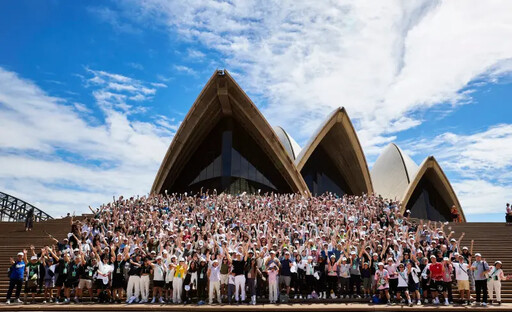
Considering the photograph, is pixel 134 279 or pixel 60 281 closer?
pixel 134 279

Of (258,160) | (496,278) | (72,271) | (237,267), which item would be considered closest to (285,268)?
(237,267)

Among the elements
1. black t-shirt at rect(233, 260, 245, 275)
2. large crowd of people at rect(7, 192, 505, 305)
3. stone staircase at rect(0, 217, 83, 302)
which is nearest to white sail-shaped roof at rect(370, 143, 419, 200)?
large crowd of people at rect(7, 192, 505, 305)

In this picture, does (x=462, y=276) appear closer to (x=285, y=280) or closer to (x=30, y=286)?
(x=285, y=280)

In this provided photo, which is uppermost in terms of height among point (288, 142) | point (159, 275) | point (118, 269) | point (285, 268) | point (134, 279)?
point (288, 142)

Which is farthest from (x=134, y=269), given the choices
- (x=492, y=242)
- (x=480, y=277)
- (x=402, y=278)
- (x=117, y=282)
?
(x=492, y=242)

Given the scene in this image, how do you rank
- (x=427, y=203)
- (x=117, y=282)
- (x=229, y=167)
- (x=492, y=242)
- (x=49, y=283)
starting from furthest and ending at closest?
(x=427, y=203) < (x=229, y=167) < (x=492, y=242) < (x=49, y=283) < (x=117, y=282)

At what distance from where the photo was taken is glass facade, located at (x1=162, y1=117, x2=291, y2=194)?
28641 millimetres

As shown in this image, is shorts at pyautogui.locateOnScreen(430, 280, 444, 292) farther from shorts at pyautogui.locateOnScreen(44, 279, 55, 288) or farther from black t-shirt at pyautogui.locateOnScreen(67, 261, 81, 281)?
shorts at pyautogui.locateOnScreen(44, 279, 55, 288)

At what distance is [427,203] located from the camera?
109ft

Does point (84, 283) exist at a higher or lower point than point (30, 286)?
higher

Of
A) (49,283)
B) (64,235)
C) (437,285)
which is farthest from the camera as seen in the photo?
(64,235)

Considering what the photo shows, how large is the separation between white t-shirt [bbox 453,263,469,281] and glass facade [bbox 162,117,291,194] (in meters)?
19.6

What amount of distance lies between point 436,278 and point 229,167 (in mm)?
20833

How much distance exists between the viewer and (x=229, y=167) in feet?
94.6
